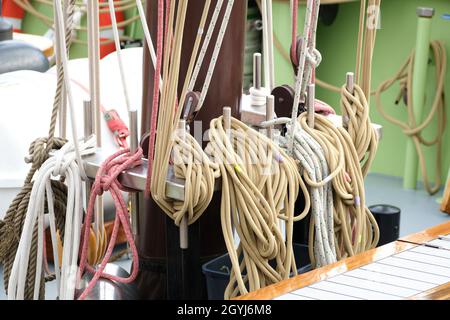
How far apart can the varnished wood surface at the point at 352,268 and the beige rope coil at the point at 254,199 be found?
15 centimetres

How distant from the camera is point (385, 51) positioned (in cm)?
554

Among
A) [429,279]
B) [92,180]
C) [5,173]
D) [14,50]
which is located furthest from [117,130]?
[429,279]

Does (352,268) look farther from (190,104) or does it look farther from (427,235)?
(190,104)

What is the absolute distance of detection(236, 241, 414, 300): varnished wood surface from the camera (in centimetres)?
217

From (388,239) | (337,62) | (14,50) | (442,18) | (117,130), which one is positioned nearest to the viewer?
(388,239)

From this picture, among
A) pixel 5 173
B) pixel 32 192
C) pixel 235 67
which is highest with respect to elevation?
pixel 235 67

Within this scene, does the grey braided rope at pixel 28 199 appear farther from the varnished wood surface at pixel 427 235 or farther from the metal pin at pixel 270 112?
the varnished wood surface at pixel 427 235

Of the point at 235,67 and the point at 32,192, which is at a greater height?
the point at 235,67

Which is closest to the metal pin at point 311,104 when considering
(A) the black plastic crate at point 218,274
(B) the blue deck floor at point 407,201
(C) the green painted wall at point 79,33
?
(A) the black plastic crate at point 218,274

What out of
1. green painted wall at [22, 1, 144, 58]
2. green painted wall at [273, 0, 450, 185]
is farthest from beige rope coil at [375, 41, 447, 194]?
green painted wall at [22, 1, 144, 58]

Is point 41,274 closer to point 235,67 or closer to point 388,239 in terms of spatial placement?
point 235,67

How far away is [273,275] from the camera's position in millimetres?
2449

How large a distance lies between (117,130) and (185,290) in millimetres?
1521

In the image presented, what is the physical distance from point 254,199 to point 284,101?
1.44 ft
